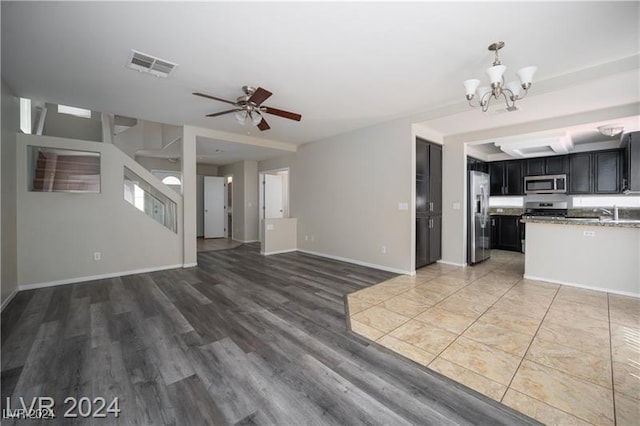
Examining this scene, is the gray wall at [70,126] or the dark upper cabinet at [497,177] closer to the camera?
the gray wall at [70,126]

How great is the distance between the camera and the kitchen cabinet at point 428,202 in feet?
15.6

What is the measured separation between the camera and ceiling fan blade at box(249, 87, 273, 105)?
2705mm

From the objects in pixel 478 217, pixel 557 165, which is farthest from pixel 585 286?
pixel 557 165

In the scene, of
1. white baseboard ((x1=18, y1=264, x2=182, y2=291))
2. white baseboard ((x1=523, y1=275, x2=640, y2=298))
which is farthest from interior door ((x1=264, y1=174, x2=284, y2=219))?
white baseboard ((x1=523, y1=275, x2=640, y2=298))

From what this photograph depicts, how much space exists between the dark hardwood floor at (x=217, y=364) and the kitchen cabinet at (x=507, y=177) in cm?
566

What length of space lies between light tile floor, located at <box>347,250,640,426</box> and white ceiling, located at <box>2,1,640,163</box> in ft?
8.37

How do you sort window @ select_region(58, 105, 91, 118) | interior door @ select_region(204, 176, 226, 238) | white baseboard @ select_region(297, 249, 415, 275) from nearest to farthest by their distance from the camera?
white baseboard @ select_region(297, 249, 415, 275), window @ select_region(58, 105, 91, 118), interior door @ select_region(204, 176, 226, 238)

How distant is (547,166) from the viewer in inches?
234

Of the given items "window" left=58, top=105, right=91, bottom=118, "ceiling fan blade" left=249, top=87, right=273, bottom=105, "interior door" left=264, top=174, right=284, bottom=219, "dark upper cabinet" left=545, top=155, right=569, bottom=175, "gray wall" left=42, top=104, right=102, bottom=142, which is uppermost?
"window" left=58, top=105, right=91, bottom=118

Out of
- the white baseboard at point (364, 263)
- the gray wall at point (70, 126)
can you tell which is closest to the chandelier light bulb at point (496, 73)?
the white baseboard at point (364, 263)

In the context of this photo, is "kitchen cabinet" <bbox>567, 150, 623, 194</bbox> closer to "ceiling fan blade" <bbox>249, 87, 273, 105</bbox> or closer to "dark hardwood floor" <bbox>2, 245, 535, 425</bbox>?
"dark hardwood floor" <bbox>2, 245, 535, 425</bbox>

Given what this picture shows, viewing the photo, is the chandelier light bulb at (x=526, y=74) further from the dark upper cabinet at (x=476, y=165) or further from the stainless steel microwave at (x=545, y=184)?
the stainless steel microwave at (x=545, y=184)

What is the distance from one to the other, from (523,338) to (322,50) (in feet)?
10.7

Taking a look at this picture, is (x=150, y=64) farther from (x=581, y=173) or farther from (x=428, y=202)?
(x=581, y=173)
